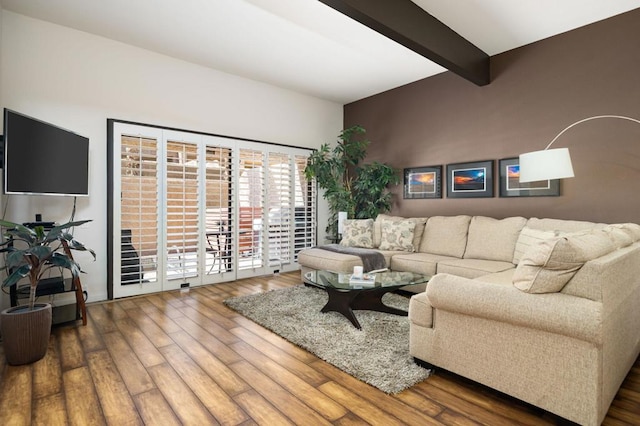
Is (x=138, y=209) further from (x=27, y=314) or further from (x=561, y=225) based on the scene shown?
(x=561, y=225)

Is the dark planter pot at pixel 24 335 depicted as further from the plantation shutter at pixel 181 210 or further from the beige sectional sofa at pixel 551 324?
the beige sectional sofa at pixel 551 324

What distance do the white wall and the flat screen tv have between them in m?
0.36

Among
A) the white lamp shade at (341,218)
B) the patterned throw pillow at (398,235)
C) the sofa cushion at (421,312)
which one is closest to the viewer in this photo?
the sofa cushion at (421,312)

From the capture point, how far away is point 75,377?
2084 millimetres

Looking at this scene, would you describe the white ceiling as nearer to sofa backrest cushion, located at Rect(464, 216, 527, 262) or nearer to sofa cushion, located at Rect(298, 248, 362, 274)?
sofa backrest cushion, located at Rect(464, 216, 527, 262)

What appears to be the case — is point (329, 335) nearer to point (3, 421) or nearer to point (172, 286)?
point (3, 421)

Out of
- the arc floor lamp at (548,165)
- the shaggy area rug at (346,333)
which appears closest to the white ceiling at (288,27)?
the arc floor lamp at (548,165)

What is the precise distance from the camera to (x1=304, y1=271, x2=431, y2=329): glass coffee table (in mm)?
2863

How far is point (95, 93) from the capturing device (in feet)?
11.8

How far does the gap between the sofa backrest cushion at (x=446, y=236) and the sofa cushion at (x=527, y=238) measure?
628mm

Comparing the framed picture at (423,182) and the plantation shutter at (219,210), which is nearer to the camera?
the plantation shutter at (219,210)

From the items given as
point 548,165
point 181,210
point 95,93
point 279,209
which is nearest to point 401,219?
point 279,209

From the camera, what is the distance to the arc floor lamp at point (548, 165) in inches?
115

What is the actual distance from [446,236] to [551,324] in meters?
2.59
